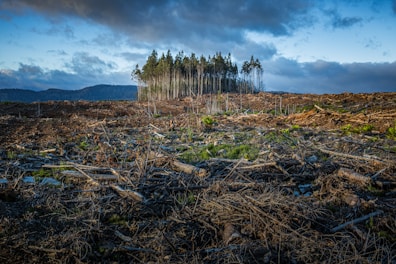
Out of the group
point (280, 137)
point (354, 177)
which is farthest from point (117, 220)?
point (280, 137)

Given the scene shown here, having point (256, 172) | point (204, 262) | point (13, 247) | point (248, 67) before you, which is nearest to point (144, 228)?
point (204, 262)

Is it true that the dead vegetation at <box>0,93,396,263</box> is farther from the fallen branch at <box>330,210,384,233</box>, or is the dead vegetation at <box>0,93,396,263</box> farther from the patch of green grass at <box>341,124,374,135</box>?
the patch of green grass at <box>341,124,374,135</box>

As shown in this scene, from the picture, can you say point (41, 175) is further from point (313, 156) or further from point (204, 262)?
point (313, 156)

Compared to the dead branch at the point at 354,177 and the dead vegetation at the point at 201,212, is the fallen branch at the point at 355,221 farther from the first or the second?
the dead branch at the point at 354,177

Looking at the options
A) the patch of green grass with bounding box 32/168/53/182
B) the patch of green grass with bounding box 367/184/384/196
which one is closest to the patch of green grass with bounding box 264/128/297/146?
the patch of green grass with bounding box 367/184/384/196

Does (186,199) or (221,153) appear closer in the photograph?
(186,199)

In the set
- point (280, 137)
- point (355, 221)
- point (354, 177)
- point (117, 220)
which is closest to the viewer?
point (355, 221)

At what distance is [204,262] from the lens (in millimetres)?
2430

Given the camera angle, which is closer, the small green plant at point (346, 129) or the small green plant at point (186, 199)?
the small green plant at point (186, 199)

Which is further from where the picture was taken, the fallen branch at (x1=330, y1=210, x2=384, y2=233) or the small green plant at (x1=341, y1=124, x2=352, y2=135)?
the small green plant at (x1=341, y1=124, x2=352, y2=135)

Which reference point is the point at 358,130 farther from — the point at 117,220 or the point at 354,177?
the point at 117,220

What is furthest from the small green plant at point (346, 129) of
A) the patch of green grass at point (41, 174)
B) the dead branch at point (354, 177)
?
the patch of green grass at point (41, 174)

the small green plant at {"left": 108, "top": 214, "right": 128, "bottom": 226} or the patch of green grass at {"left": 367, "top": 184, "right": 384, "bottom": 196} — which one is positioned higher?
the patch of green grass at {"left": 367, "top": 184, "right": 384, "bottom": 196}

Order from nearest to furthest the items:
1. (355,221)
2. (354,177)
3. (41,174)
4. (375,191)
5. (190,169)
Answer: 1. (355,221)
2. (375,191)
3. (354,177)
4. (190,169)
5. (41,174)
